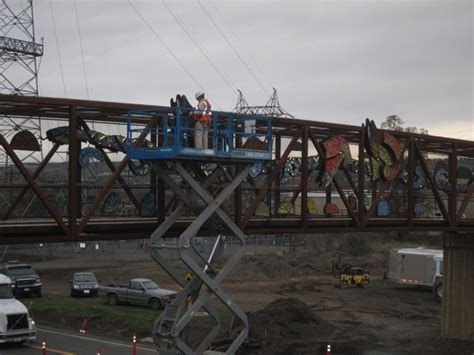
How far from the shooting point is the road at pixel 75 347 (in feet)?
88.5

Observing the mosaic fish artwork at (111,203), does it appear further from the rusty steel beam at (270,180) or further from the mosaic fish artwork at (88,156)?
the rusty steel beam at (270,180)

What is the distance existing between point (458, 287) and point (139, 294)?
60.2ft

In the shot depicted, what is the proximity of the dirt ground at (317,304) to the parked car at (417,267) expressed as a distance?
1138 mm

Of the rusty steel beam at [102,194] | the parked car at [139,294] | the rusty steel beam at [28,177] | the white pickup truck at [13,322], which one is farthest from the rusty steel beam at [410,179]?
the parked car at [139,294]

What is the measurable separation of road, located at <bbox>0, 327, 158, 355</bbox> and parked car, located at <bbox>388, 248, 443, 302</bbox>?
28.2m

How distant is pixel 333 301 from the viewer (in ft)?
155

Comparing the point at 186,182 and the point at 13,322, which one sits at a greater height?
the point at 186,182

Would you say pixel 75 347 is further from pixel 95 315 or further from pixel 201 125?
pixel 201 125

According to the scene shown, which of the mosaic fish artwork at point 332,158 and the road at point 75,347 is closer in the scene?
the mosaic fish artwork at point 332,158

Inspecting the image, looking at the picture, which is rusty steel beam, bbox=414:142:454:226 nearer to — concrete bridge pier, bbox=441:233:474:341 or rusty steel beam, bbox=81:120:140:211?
concrete bridge pier, bbox=441:233:474:341

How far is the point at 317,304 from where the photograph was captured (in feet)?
148

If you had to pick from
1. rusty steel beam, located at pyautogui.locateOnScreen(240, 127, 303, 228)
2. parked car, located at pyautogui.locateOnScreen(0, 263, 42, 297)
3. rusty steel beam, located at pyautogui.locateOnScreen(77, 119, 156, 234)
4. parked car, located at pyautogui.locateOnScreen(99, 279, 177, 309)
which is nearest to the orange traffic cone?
parked car, located at pyautogui.locateOnScreen(99, 279, 177, 309)

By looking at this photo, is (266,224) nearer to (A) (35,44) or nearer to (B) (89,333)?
(B) (89,333)

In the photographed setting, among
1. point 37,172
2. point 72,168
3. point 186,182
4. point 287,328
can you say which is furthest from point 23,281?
point 186,182
